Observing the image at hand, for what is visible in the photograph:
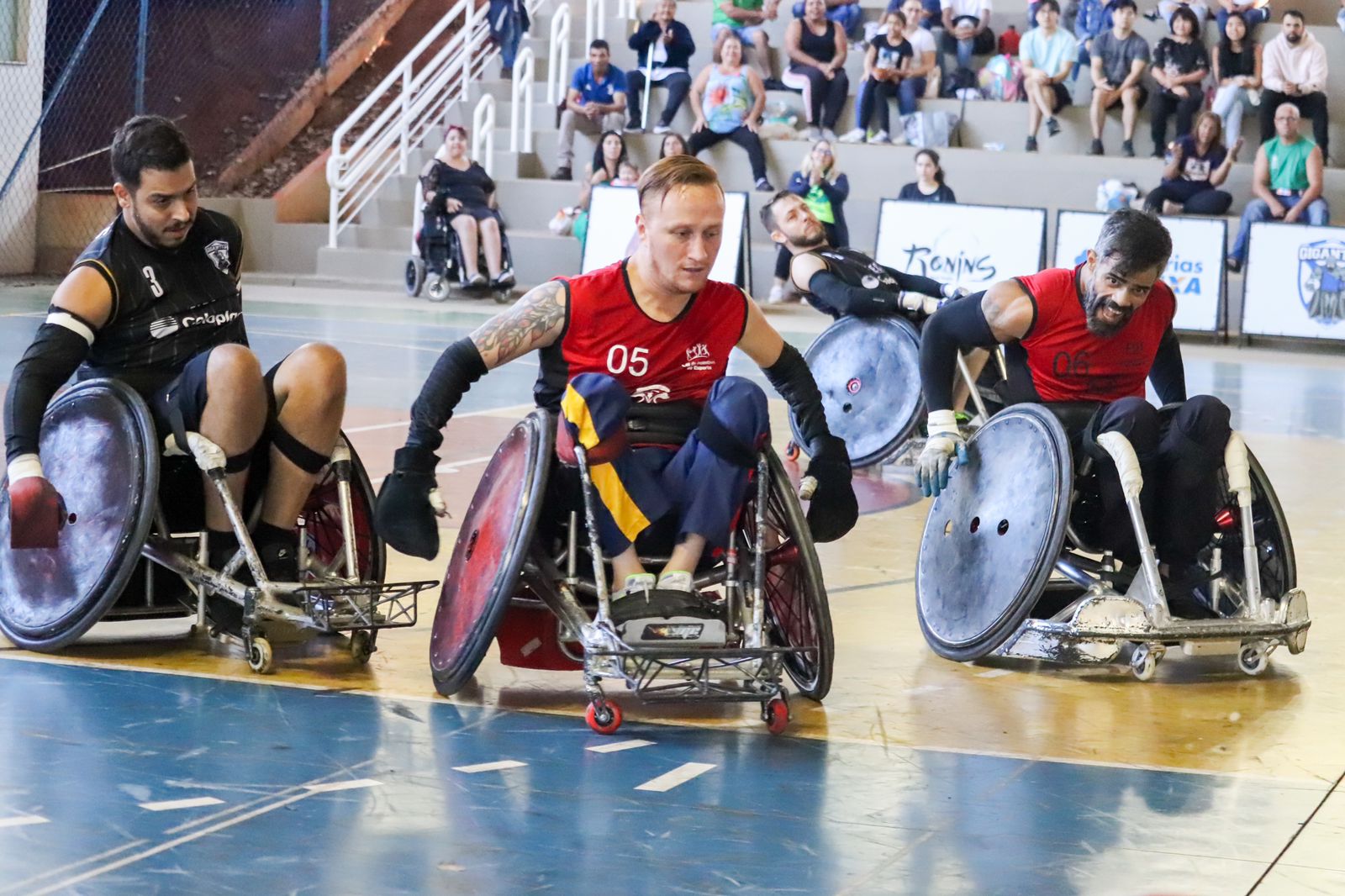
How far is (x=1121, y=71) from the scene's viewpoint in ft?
61.3

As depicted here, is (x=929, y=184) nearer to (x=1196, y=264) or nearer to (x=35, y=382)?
(x=1196, y=264)

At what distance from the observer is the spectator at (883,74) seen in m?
19.2

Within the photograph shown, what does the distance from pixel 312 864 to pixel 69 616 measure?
1806 mm

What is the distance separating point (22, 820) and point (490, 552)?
52.1 inches

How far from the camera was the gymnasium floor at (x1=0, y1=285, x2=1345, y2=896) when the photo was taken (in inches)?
133

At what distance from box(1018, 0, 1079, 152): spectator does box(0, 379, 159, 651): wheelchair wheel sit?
1534cm

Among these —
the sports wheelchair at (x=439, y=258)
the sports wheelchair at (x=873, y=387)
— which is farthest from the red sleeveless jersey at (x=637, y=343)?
the sports wheelchair at (x=439, y=258)

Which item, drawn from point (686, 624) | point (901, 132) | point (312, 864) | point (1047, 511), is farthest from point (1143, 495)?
point (901, 132)

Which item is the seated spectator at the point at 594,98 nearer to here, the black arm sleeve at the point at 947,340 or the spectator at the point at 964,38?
the spectator at the point at 964,38

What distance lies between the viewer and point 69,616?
15.9 ft

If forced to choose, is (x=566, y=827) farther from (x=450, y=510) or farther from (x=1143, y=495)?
(x=450, y=510)

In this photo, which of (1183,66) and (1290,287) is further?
(1183,66)

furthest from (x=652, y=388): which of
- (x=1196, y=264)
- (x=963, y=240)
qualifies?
(x=1196, y=264)

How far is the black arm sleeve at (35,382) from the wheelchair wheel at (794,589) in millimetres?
1782
